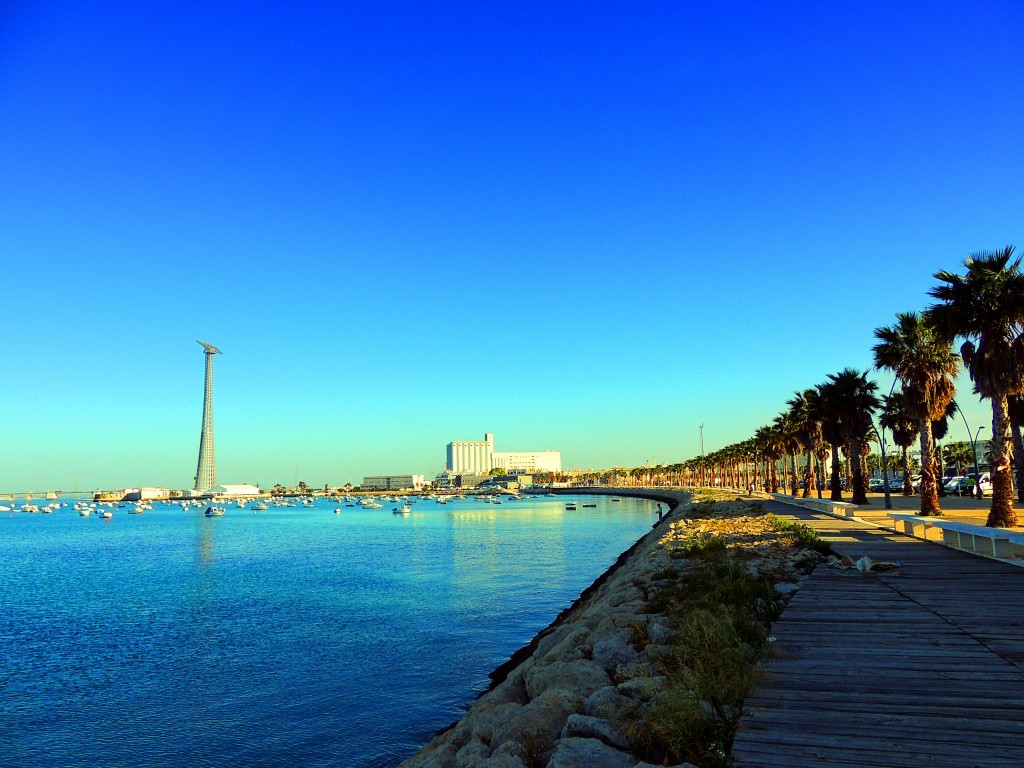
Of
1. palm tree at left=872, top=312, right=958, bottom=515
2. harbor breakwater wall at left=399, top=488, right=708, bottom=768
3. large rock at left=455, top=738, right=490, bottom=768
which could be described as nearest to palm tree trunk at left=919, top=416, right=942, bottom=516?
palm tree at left=872, top=312, right=958, bottom=515

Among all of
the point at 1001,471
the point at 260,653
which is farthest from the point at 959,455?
the point at 260,653

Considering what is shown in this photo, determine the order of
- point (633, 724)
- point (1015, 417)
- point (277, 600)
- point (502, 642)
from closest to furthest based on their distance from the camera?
point (633, 724) < point (502, 642) < point (277, 600) < point (1015, 417)

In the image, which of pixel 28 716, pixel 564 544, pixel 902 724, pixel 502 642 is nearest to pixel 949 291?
pixel 502 642

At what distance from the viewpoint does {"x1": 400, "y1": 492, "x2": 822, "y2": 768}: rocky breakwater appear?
5812 mm

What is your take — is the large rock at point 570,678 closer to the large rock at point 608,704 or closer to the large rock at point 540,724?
the large rock at point 540,724

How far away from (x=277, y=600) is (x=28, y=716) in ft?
53.0

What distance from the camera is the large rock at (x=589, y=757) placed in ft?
18.7

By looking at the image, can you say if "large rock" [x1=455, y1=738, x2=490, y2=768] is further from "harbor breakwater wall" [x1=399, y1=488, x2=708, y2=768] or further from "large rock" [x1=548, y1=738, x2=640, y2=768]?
"large rock" [x1=548, y1=738, x2=640, y2=768]

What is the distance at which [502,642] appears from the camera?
859 inches

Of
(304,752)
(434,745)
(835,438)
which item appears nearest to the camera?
(434,745)

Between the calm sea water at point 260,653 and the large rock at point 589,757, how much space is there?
8607 mm

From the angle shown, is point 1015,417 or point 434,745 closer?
point 434,745

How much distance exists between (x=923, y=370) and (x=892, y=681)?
2953cm

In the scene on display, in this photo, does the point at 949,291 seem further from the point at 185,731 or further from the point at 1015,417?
the point at 185,731
